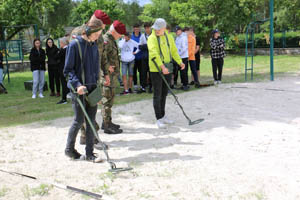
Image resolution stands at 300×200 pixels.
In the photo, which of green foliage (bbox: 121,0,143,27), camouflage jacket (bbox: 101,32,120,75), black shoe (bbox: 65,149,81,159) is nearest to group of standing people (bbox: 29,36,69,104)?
camouflage jacket (bbox: 101,32,120,75)

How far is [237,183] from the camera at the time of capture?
379cm

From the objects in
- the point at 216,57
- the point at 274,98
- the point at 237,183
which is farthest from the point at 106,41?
the point at 216,57

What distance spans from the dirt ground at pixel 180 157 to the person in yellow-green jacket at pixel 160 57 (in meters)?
0.55

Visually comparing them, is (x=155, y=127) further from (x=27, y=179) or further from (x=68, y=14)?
(x=68, y=14)

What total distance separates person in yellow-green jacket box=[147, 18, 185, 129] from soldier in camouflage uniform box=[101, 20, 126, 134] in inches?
23.9

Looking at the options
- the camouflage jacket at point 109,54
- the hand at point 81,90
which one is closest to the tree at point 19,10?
the camouflage jacket at point 109,54

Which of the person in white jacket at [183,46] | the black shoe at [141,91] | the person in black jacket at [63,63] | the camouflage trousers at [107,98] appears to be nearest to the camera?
the camouflage trousers at [107,98]

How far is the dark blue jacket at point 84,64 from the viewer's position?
14.3 feet

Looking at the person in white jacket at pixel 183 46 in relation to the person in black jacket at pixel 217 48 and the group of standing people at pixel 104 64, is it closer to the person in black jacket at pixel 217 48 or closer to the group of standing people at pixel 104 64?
the group of standing people at pixel 104 64

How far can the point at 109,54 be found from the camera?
6.01 meters

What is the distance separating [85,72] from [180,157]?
1717 mm

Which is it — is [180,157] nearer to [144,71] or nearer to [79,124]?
[79,124]

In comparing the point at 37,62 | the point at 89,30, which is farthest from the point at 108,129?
the point at 37,62

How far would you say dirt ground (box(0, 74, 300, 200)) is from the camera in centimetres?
370
